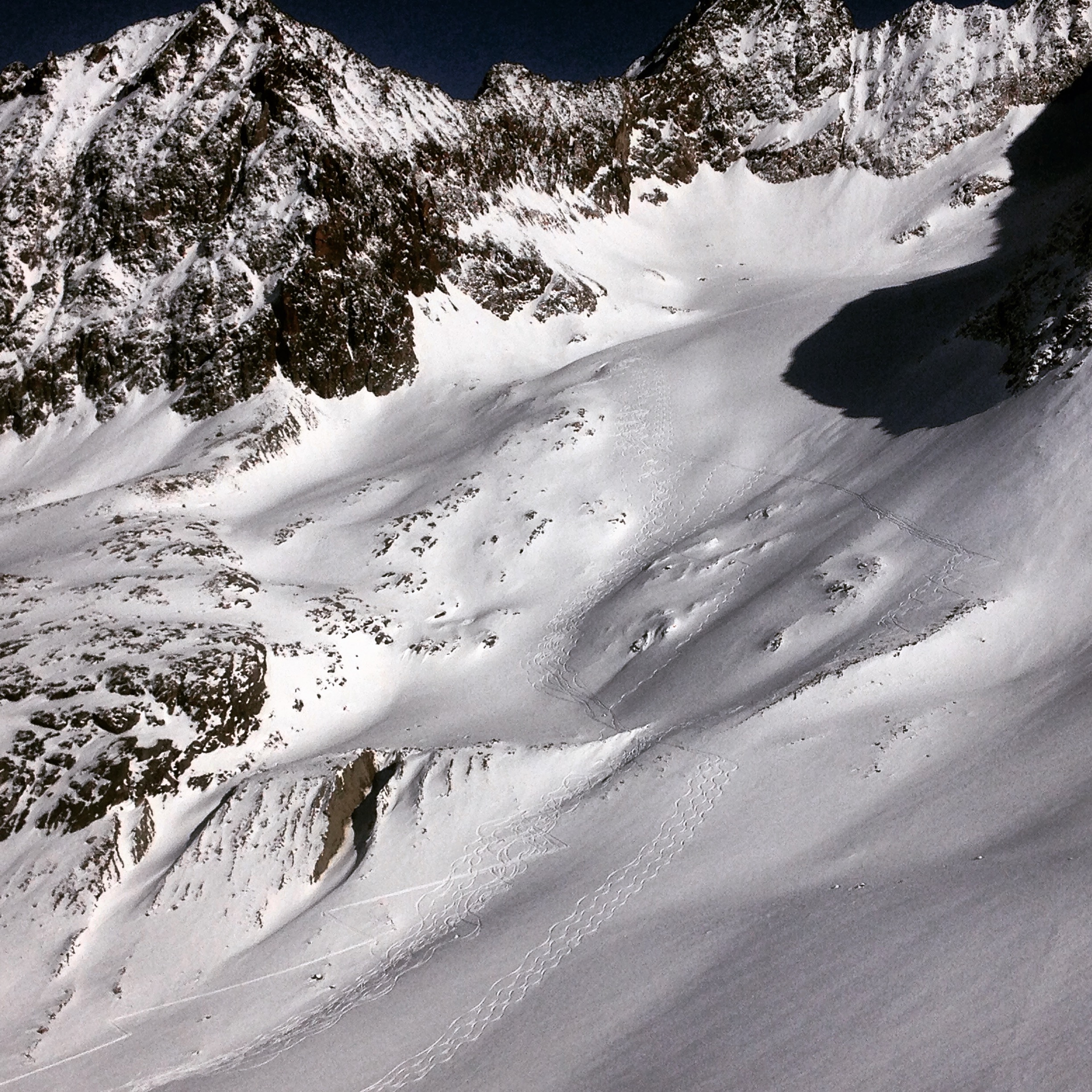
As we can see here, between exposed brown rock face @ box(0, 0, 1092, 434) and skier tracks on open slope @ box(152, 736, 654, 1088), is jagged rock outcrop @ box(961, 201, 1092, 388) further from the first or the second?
exposed brown rock face @ box(0, 0, 1092, 434)

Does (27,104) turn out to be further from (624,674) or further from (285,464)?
(624,674)

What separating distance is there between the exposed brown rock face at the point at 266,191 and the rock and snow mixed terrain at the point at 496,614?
352 mm

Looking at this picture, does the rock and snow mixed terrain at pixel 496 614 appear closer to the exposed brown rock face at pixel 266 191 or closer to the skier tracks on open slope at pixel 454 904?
the skier tracks on open slope at pixel 454 904

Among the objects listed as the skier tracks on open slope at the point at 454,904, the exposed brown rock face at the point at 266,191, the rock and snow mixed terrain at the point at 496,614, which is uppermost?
the exposed brown rock face at the point at 266,191

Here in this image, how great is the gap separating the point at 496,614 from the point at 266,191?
3971 centimetres

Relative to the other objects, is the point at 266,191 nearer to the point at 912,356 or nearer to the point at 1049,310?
the point at 912,356

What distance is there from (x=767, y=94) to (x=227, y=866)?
89.2 meters

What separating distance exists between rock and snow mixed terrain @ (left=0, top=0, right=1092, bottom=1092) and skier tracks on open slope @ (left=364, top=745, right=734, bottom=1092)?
10 cm

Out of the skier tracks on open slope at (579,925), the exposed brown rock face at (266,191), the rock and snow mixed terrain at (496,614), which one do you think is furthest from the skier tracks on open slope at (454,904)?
the exposed brown rock face at (266,191)

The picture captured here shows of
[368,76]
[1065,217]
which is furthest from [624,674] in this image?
[368,76]

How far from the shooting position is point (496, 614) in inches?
1284

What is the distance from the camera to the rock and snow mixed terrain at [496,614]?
535 inches

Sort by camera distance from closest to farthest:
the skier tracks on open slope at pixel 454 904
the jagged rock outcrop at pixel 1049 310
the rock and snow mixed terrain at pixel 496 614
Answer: the rock and snow mixed terrain at pixel 496 614 → the skier tracks on open slope at pixel 454 904 → the jagged rock outcrop at pixel 1049 310

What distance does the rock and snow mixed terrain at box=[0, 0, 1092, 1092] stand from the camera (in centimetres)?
1360
